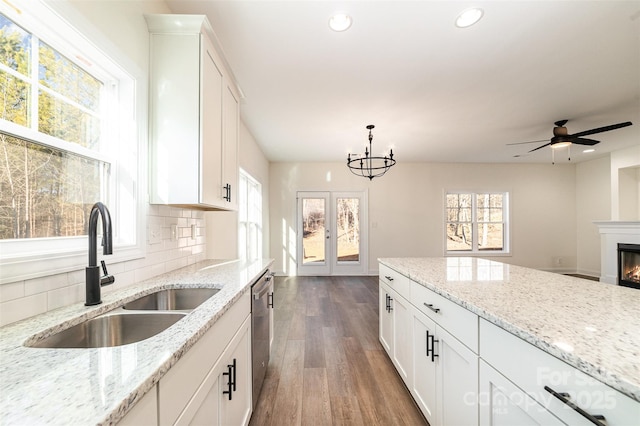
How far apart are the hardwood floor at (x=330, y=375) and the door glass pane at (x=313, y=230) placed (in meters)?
2.33

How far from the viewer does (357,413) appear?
68.2 inches

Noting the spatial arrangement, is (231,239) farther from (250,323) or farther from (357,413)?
(357,413)

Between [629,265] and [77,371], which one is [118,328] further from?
[629,265]

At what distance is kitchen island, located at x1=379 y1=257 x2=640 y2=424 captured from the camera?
0.66 m

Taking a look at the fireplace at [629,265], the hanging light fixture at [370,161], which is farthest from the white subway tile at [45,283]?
the fireplace at [629,265]

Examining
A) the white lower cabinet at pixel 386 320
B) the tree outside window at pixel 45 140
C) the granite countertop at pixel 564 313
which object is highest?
the tree outside window at pixel 45 140

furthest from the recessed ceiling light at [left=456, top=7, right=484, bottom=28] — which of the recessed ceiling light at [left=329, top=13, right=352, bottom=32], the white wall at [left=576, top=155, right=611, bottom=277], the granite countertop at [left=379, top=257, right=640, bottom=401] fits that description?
the white wall at [left=576, top=155, right=611, bottom=277]

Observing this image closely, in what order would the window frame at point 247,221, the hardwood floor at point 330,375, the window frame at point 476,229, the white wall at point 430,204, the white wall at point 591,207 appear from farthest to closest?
the window frame at point 476,229
the white wall at point 430,204
the white wall at point 591,207
the window frame at point 247,221
the hardwood floor at point 330,375

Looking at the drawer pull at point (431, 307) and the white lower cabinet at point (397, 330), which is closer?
the drawer pull at point (431, 307)

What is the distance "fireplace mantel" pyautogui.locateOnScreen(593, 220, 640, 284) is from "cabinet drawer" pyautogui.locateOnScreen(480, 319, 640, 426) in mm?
5291

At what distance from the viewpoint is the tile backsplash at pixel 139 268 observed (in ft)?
2.96

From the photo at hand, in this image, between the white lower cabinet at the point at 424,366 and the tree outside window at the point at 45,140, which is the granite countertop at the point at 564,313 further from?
the tree outside window at the point at 45,140

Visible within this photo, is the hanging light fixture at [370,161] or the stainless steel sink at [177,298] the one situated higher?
the hanging light fixture at [370,161]

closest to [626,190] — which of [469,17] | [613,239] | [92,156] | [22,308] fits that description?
[613,239]
